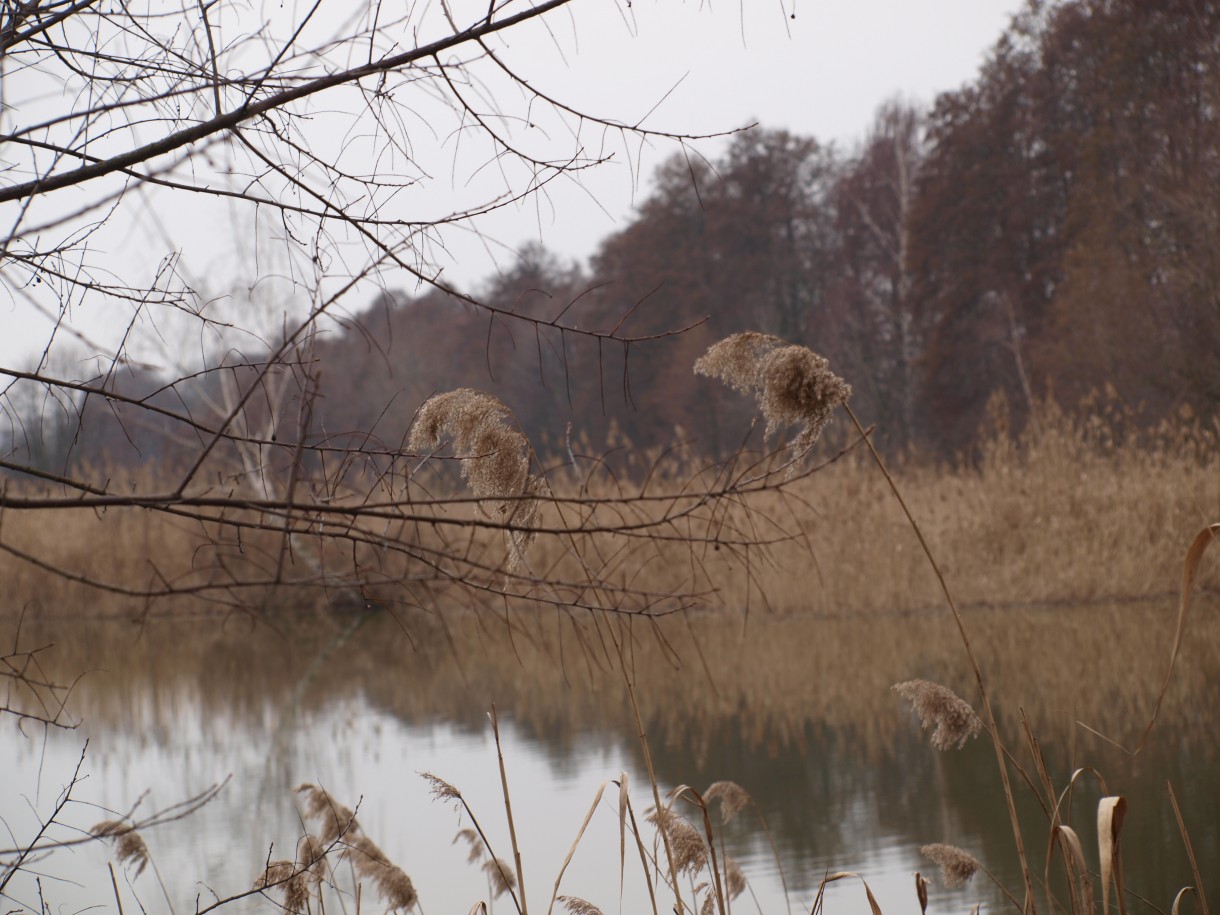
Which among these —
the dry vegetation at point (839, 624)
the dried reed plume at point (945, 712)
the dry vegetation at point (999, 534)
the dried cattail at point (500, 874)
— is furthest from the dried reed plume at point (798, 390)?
the dry vegetation at point (999, 534)

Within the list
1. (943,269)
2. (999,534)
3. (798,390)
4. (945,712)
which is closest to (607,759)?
(945,712)

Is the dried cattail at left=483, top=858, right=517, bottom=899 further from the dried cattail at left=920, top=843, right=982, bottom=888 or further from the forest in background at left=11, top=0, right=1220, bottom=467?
the forest in background at left=11, top=0, right=1220, bottom=467

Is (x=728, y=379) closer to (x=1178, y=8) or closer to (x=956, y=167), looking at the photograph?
(x=1178, y=8)

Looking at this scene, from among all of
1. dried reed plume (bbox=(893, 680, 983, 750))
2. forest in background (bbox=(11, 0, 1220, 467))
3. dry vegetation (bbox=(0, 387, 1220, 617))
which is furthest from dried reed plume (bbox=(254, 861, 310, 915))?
forest in background (bbox=(11, 0, 1220, 467))

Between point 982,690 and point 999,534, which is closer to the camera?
point 982,690

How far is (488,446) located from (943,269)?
21.5 metres

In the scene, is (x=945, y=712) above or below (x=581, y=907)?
above

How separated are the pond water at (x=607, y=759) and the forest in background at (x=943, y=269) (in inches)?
197

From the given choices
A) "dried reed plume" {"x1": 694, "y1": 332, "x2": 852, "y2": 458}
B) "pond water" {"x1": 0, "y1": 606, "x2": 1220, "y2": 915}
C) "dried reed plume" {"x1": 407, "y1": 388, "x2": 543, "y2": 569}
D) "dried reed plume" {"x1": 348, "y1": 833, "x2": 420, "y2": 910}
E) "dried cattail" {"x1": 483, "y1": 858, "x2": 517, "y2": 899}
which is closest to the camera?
"dried reed plume" {"x1": 407, "y1": 388, "x2": 543, "y2": 569}

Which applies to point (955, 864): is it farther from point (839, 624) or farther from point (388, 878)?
point (839, 624)

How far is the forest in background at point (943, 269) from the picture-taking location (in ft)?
49.6

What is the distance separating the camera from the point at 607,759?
5660 mm

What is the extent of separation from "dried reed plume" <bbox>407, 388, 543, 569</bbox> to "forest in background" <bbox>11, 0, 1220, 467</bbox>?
1105cm

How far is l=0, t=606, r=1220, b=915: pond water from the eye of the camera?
3973 mm
